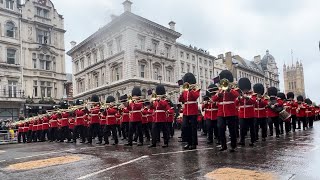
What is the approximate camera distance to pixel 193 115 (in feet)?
31.9

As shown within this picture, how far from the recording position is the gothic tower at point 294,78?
127000 mm

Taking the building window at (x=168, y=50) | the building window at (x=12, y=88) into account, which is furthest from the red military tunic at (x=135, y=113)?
the building window at (x=168, y=50)

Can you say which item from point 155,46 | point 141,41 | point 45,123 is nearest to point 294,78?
point 155,46

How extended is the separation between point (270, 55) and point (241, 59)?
22.3 meters

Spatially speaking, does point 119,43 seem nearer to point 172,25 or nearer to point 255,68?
point 172,25

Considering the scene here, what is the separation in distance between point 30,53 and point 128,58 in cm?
1187

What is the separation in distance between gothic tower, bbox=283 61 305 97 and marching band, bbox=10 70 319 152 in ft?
381

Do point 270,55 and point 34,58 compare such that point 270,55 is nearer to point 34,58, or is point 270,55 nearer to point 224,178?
point 34,58

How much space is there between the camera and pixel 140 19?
144 feet

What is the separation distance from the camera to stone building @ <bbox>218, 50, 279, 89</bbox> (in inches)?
2803

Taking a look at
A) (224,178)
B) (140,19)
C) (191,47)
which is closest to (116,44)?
(140,19)

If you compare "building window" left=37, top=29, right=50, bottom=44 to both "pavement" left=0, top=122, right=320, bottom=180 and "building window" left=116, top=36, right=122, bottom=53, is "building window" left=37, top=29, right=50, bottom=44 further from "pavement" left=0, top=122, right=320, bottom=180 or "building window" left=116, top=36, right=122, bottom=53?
"pavement" left=0, top=122, right=320, bottom=180

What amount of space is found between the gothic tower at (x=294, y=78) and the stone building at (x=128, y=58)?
3328 inches

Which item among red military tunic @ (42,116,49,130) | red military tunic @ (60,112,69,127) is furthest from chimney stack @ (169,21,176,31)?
red military tunic @ (60,112,69,127)
